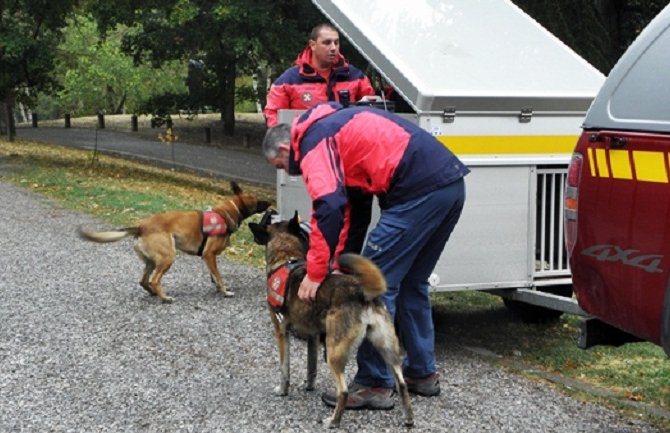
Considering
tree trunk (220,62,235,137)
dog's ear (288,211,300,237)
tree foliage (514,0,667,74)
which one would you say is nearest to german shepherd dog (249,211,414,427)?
dog's ear (288,211,300,237)

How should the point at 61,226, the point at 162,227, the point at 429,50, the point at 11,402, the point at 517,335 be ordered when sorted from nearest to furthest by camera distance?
1. the point at 11,402
2. the point at 429,50
3. the point at 517,335
4. the point at 162,227
5. the point at 61,226

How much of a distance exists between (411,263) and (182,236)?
3.48 meters

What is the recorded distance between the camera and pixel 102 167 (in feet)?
71.9

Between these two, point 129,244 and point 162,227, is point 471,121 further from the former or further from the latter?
point 129,244

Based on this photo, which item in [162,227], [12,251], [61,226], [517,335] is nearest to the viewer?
[517,335]

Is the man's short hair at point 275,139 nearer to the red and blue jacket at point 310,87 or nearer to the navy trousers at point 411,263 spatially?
the navy trousers at point 411,263

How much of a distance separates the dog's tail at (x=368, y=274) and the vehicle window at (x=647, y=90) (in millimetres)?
1345

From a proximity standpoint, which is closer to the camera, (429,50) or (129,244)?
(429,50)

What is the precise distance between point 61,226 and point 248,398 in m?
7.96

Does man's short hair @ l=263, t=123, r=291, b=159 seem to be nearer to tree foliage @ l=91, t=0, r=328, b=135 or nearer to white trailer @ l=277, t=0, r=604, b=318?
white trailer @ l=277, t=0, r=604, b=318

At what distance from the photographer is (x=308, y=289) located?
189 inches

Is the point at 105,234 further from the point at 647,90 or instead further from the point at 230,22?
the point at 230,22

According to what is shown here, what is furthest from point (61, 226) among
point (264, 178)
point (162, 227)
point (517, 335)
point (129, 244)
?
point (264, 178)

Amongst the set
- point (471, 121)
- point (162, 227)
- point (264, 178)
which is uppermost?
point (471, 121)
